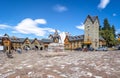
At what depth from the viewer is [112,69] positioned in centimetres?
1141

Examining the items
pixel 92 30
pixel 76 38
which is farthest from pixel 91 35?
pixel 76 38

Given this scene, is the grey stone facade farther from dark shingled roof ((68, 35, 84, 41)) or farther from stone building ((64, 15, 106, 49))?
dark shingled roof ((68, 35, 84, 41))

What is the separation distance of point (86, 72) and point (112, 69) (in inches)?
84.6

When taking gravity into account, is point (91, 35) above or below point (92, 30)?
below

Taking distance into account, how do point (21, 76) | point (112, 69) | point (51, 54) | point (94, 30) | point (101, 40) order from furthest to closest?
point (101, 40) → point (94, 30) → point (51, 54) → point (112, 69) → point (21, 76)

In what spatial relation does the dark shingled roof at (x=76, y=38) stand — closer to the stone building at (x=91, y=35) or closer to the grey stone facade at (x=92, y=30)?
the stone building at (x=91, y=35)

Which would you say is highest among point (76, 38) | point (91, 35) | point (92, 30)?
point (92, 30)

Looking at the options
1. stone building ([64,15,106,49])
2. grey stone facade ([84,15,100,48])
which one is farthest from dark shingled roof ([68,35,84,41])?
grey stone facade ([84,15,100,48])

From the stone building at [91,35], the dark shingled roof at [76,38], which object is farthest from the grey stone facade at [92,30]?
the dark shingled roof at [76,38]

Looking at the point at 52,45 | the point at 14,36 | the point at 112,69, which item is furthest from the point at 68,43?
the point at 112,69

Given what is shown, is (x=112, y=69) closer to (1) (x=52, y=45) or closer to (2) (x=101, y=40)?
(1) (x=52, y=45)

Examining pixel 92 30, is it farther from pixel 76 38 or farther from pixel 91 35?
pixel 76 38

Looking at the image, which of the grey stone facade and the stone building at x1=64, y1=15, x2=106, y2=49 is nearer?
the grey stone facade

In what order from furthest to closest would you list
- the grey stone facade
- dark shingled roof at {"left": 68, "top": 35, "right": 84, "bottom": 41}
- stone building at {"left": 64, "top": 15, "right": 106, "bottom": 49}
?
1. dark shingled roof at {"left": 68, "top": 35, "right": 84, "bottom": 41}
2. stone building at {"left": 64, "top": 15, "right": 106, "bottom": 49}
3. the grey stone facade
